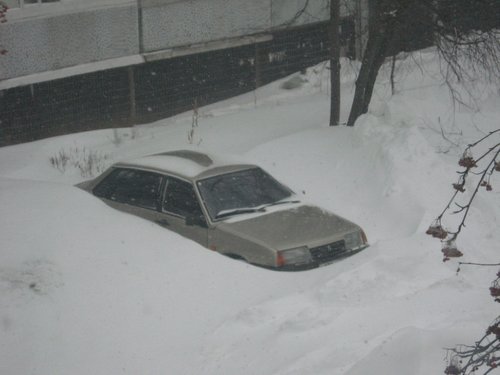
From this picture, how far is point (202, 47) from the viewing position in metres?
16.3

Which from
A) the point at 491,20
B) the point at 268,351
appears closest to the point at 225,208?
the point at 268,351

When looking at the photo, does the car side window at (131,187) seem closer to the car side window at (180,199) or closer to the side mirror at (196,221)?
the car side window at (180,199)

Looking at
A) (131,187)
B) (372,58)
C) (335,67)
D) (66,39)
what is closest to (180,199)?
(131,187)

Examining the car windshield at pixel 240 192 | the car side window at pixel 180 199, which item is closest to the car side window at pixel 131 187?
the car side window at pixel 180 199

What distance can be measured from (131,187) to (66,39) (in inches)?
213

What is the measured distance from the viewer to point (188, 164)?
9.33 m

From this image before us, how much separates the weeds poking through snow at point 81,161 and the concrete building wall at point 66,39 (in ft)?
5.19

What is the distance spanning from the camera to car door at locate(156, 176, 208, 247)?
28.2ft

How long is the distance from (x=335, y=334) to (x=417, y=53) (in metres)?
13.1

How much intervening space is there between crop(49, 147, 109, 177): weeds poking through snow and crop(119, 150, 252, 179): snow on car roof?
8.15ft

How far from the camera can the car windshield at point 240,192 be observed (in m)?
8.82

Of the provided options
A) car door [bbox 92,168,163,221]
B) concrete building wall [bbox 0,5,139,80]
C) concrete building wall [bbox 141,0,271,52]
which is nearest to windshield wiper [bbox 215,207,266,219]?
car door [bbox 92,168,163,221]

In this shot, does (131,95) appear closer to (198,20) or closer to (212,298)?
(198,20)

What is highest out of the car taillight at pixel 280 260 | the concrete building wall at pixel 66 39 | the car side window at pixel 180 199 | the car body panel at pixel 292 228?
the concrete building wall at pixel 66 39
